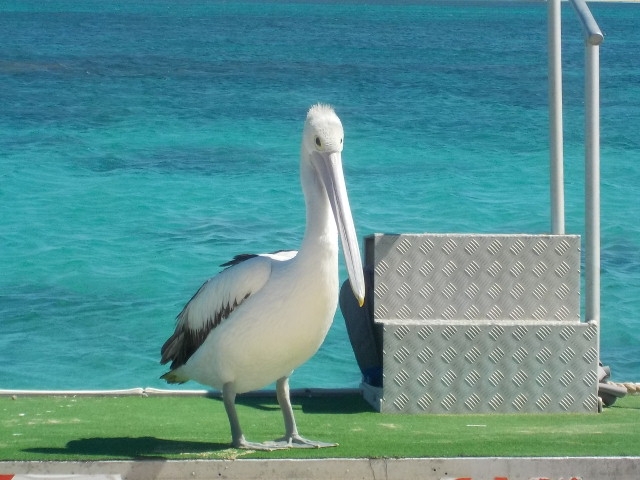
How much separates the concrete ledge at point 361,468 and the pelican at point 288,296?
350 millimetres

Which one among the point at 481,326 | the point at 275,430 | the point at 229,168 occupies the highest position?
the point at 481,326

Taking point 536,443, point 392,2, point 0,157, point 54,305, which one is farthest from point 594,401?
point 392,2

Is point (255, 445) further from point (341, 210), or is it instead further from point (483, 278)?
point (483, 278)

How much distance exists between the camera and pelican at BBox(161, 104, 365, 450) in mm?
4594

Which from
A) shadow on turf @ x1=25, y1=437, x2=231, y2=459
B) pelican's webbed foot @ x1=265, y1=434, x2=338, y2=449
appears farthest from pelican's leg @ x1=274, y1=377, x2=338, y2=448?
shadow on turf @ x1=25, y1=437, x2=231, y2=459

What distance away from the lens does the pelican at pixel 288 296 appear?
181 inches

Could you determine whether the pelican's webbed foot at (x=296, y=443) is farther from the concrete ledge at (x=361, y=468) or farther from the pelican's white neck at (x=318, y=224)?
the pelican's white neck at (x=318, y=224)

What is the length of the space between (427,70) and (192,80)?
694 cm

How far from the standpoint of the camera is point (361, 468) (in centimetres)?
450

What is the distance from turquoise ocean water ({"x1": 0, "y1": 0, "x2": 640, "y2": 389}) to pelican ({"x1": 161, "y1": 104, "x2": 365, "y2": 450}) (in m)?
4.82

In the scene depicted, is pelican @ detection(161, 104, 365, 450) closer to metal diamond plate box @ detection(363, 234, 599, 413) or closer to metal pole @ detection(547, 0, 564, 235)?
metal diamond plate box @ detection(363, 234, 599, 413)

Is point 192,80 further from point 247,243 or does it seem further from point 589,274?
point 589,274

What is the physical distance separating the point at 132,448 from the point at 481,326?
1.80 meters

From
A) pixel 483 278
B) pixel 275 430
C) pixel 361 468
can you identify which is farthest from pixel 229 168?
pixel 361 468
